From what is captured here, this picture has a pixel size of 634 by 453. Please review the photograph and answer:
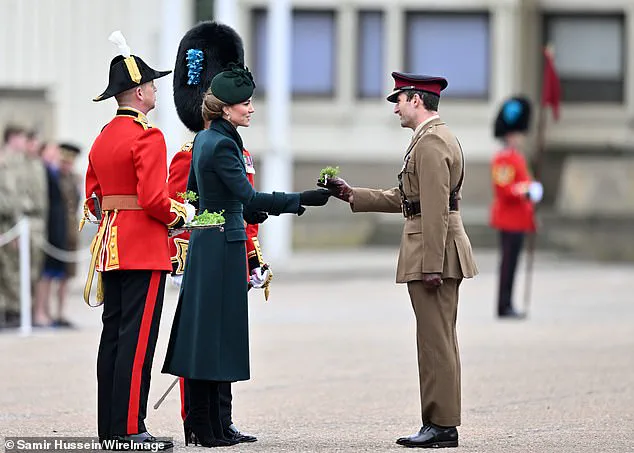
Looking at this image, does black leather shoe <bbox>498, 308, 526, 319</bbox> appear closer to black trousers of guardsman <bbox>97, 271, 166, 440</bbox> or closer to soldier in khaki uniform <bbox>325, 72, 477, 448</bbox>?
soldier in khaki uniform <bbox>325, 72, 477, 448</bbox>

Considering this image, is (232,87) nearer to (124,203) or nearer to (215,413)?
(124,203)

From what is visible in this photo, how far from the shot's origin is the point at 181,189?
8.67 m

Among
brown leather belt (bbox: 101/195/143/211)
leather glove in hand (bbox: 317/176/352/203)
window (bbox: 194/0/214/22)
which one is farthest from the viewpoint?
window (bbox: 194/0/214/22)

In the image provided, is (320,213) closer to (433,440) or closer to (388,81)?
(388,81)

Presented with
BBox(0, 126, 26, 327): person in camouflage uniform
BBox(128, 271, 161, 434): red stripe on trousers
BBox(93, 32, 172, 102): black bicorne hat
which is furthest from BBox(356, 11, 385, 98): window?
BBox(128, 271, 161, 434): red stripe on trousers

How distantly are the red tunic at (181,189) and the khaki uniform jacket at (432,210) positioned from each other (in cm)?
58

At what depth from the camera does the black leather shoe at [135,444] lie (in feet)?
25.6

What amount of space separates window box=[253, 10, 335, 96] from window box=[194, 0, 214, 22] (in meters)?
2.60

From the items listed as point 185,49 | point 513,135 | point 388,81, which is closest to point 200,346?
point 185,49

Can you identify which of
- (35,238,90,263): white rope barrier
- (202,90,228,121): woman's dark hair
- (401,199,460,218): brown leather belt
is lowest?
(35,238,90,263): white rope barrier

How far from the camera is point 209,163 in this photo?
7.95 metres

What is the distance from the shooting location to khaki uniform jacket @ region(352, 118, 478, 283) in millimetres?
8172

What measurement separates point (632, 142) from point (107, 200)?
60.5 feet

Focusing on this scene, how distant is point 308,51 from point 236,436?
17892 millimetres
